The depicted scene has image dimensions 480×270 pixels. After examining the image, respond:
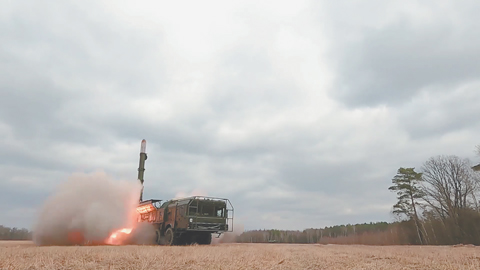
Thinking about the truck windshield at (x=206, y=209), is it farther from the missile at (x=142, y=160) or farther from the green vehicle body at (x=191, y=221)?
the missile at (x=142, y=160)

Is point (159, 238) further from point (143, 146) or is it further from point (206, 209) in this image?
point (143, 146)

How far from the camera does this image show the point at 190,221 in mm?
26609

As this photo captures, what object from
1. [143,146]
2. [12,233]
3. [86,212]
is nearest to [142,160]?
[143,146]

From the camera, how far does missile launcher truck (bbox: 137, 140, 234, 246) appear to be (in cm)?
2706

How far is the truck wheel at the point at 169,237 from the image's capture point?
27.4 m

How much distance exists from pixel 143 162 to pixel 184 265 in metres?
35.7

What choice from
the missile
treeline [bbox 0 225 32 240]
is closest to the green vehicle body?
the missile

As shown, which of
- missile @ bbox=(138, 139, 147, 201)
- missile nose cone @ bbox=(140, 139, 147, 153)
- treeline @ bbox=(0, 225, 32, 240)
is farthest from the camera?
treeline @ bbox=(0, 225, 32, 240)

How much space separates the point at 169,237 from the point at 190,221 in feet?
10.8

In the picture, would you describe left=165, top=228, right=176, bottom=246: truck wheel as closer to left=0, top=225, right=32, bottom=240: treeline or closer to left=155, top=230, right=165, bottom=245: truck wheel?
left=155, top=230, right=165, bottom=245: truck wheel

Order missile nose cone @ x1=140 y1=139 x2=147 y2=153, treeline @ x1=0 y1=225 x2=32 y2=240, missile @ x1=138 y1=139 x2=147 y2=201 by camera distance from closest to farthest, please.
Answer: missile @ x1=138 y1=139 x2=147 y2=201, missile nose cone @ x1=140 y1=139 x2=147 y2=153, treeline @ x1=0 y1=225 x2=32 y2=240

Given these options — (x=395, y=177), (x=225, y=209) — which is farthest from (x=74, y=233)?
(x=395, y=177)

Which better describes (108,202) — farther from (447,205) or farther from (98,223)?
(447,205)

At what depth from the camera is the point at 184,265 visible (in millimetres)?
10391
